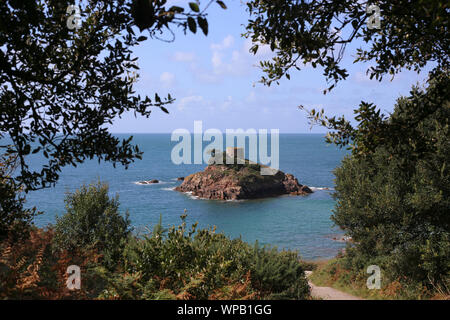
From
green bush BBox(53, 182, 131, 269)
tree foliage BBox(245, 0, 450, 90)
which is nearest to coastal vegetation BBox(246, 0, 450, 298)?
tree foliage BBox(245, 0, 450, 90)

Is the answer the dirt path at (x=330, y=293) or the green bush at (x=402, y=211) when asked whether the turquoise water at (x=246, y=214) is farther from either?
the green bush at (x=402, y=211)

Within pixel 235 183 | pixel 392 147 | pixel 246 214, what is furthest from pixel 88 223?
pixel 235 183

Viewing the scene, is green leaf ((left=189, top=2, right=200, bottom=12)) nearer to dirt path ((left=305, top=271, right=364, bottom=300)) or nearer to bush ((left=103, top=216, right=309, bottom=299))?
bush ((left=103, top=216, right=309, bottom=299))

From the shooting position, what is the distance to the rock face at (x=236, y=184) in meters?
65.9

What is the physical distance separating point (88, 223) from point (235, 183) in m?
49.7

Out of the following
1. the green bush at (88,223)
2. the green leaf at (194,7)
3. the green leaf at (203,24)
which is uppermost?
the green leaf at (194,7)

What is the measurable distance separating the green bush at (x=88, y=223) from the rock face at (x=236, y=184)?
4776 centimetres

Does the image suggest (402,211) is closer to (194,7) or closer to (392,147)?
(392,147)

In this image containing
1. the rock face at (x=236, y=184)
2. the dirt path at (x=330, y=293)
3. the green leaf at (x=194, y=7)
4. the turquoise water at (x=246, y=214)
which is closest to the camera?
the green leaf at (x=194, y=7)

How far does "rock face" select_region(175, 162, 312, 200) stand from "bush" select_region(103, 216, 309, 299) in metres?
51.2

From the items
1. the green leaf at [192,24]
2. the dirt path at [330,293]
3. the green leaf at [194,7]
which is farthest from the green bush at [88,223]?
the green leaf at [194,7]

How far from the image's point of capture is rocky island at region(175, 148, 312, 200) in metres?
65.9

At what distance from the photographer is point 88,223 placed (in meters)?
17.3
